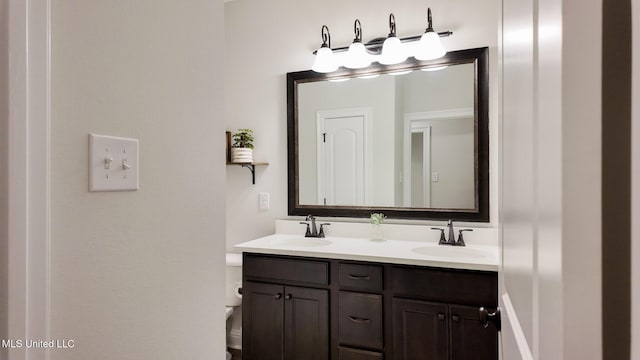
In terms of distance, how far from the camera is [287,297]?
2072 mm

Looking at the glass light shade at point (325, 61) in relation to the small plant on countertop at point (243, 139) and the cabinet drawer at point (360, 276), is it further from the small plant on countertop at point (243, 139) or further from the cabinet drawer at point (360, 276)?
the cabinet drawer at point (360, 276)

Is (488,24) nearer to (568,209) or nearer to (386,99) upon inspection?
(386,99)

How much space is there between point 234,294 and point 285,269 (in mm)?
780

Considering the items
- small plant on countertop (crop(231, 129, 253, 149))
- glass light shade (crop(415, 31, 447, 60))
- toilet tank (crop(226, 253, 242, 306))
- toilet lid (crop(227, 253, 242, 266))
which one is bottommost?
toilet tank (crop(226, 253, 242, 306))

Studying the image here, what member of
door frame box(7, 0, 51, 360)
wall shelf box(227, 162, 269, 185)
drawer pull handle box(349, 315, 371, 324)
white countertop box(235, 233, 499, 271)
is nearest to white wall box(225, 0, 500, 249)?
wall shelf box(227, 162, 269, 185)

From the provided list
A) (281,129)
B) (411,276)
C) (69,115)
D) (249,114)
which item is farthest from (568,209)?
(249,114)

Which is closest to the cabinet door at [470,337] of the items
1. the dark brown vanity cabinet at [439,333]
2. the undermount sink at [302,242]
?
the dark brown vanity cabinet at [439,333]

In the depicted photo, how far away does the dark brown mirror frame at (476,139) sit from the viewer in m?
2.17

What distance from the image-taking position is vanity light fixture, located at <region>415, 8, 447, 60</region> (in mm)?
2176

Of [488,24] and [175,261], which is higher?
[488,24]

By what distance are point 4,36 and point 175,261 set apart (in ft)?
1.88

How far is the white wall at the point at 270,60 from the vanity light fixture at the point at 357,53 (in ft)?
0.29

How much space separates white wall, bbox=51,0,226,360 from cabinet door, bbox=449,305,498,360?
1165 mm

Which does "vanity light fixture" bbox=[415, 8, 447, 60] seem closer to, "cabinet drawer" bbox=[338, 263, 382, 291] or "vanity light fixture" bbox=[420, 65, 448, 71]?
"vanity light fixture" bbox=[420, 65, 448, 71]
